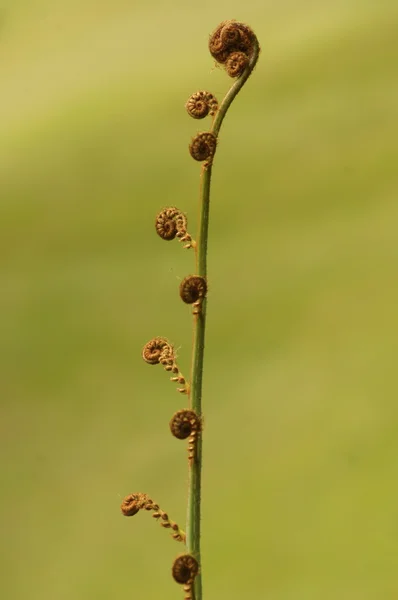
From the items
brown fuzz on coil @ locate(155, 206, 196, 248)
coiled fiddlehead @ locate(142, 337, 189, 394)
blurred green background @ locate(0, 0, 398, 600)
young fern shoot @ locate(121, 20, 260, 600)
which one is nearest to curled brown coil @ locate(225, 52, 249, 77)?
young fern shoot @ locate(121, 20, 260, 600)

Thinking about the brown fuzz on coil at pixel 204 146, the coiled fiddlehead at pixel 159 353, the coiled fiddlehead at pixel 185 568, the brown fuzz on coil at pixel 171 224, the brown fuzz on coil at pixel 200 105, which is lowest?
the coiled fiddlehead at pixel 185 568

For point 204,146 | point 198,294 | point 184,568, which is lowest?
point 184,568

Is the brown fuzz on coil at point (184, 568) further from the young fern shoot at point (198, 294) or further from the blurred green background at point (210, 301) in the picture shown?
the blurred green background at point (210, 301)

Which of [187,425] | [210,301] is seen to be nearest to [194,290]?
[187,425]

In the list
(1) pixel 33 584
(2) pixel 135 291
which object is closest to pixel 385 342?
(2) pixel 135 291

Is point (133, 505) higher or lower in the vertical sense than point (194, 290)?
lower

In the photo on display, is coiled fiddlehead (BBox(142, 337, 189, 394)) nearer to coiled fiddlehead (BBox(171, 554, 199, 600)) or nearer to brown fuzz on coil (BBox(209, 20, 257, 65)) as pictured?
coiled fiddlehead (BBox(171, 554, 199, 600))

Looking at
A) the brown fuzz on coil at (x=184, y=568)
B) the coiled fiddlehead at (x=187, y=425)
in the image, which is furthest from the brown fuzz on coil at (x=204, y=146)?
the brown fuzz on coil at (x=184, y=568)

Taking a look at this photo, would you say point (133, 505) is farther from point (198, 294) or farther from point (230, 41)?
point (230, 41)
